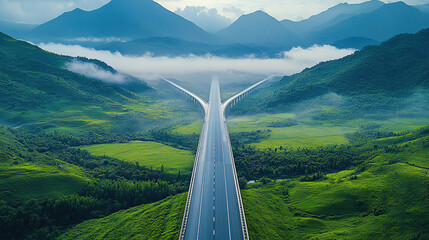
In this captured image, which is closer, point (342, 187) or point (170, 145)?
point (342, 187)

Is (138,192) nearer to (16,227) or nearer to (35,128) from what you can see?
(16,227)

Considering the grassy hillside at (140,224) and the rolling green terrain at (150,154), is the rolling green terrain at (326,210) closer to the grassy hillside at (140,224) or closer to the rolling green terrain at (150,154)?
the grassy hillside at (140,224)

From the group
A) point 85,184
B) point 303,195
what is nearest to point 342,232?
point 303,195

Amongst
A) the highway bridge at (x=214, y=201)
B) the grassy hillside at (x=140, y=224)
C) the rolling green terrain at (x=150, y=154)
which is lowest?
the grassy hillside at (x=140, y=224)

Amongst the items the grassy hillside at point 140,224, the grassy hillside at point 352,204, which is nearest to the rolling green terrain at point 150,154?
the grassy hillside at point 140,224

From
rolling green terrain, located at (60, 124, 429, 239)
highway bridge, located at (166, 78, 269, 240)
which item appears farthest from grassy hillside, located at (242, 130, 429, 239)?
highway bridge, located at (166, 78, 269, 240)

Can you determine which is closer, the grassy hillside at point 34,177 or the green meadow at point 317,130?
the grassy hillside at point 34,177

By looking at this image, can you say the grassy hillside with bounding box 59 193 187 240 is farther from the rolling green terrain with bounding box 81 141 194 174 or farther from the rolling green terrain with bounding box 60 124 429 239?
the rolling green terrain with bounding box 81 141 194 174
